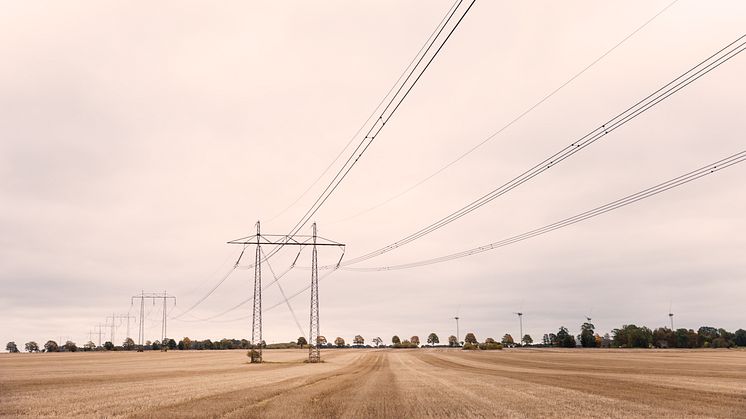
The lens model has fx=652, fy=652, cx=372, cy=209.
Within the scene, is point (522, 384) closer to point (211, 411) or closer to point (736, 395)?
point (736, 395)

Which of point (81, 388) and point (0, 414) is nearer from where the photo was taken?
point (0, 414)

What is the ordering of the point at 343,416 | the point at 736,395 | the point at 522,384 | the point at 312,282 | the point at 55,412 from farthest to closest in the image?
the point at 312,282
the point at 522,384
the point at 736,395
the point at 55,412
the point at 343,416

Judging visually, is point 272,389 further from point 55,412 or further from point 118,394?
point 55,412

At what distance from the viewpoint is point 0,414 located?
29.2 metres

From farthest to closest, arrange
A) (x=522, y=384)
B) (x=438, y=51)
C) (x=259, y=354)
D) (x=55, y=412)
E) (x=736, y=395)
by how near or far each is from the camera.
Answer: (x=259, y=354) → (x=522, y=384) → (x=736, y=395) → (x=55, y=412) → (x=438, y=51)

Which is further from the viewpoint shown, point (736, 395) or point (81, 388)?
point (81, 388)

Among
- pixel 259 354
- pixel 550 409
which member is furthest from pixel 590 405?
pixel 259 354

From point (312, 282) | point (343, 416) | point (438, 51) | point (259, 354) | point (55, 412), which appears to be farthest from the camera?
point (259, 354)

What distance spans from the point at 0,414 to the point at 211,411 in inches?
367

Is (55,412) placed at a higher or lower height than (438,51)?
lower

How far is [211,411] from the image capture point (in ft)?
97.5

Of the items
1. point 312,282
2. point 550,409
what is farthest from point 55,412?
point 312,282

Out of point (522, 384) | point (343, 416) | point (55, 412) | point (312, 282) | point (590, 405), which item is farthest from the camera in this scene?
point (312, 282)

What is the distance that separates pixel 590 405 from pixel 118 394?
90.9ft
